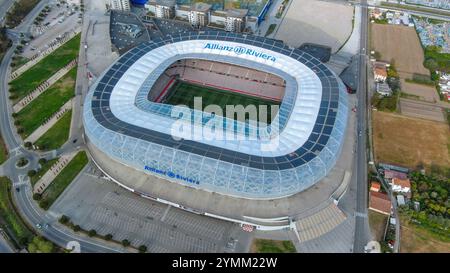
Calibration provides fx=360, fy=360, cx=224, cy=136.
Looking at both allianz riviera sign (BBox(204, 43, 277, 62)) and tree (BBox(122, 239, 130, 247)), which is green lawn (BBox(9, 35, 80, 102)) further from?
tree (BBox(122, 239, 130, 247))

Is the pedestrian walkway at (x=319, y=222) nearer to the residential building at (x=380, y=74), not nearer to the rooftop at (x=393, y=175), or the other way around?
the rooftop at (x=393, y=175)

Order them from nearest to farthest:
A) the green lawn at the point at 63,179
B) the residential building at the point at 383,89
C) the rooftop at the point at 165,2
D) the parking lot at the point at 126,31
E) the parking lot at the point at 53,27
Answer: the green lawn at the point at 63,179 < the residential building at the point at 383,89 < the parking lot at the point at 126,31 < the parking lot at the point at 53,27 < the rooftop at the point at 165,2

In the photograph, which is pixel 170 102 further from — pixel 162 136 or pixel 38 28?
pixel 38 28

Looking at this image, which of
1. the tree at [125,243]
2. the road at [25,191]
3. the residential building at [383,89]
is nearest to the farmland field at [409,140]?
the residential building at [383,89]

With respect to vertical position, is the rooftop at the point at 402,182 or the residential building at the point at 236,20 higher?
the residential building at the point at 236,20

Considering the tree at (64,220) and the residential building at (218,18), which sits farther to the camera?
the residential building at (218,18)

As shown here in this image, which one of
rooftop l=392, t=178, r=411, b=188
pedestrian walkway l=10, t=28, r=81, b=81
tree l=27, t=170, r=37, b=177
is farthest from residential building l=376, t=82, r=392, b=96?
pedestrian walkway l=10, t=28, r=81, b=81

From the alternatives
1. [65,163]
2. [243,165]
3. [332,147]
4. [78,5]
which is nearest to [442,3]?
[332,147]
